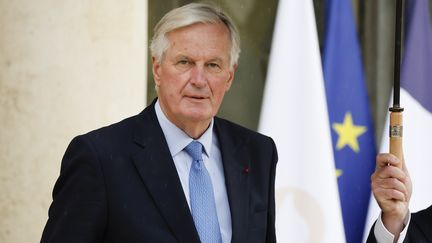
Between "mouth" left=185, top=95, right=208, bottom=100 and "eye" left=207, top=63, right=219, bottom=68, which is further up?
"eye" left=207, top=63, right=219, bottom=68

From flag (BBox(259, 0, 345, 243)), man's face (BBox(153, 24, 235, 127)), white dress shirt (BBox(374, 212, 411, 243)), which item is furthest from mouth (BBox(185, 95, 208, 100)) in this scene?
flag (BBox(259, 0, 345, 243))

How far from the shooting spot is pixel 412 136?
17.8 ft

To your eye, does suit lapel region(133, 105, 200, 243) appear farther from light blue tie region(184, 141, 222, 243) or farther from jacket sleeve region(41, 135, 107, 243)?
jacket sleeve region(41, 135, 107, 243)

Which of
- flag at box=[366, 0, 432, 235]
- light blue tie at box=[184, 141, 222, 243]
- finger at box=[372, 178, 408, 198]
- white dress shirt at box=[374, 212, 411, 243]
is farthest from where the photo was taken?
flag at box=[366, 0, 432, 235]

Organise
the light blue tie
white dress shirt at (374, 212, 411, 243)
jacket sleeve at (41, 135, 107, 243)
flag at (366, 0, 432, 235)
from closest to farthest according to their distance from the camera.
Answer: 1. jacket sleeve at (41, 135, 107, 243)
2. the light blue tie
3. white dress shirt at (374, 212, 411, 243)
4. flag at (366, 0, 432, 235)

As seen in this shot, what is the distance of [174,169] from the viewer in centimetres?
314

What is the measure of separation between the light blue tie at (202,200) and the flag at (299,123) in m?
2.14

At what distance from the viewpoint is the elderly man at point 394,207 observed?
3.31 metres

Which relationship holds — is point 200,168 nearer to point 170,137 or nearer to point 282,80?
point 170,137

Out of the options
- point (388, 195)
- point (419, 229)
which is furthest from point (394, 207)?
point (419, 229)

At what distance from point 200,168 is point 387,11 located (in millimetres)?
2561

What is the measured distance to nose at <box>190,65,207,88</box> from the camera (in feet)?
10.2

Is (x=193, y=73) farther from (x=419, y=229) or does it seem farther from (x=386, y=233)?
(x=419, y=229)

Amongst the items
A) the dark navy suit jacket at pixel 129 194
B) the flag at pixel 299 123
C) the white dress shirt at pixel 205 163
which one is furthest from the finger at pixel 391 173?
the flag at pixel 299 123
